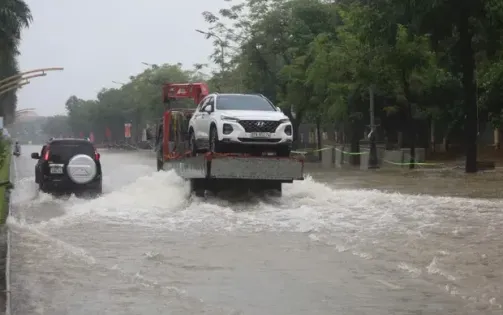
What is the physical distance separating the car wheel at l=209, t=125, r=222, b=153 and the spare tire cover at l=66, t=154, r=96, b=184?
4.02m

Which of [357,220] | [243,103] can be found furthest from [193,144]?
[357,220]

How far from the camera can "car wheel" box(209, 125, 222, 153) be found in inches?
672

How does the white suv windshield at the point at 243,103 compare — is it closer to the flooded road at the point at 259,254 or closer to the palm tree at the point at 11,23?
the flooded road at the point at 259,254

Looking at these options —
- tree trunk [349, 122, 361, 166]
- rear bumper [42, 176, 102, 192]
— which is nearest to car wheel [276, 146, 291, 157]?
rear bumper [42, 176, 102, 192]

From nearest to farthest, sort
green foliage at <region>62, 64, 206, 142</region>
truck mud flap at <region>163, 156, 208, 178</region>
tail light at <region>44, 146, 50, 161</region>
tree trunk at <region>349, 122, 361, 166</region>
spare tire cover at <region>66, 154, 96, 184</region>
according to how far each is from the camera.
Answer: truck mud flap at <region>163, 156, 208, 178</region>
spare tire cover at <region>66, 154, 96, 184</region>
tail light at <region>44, 146, 50, 161</region>
tree trunk at <region>349, 122, 361, 166</region>
green foliage at <region>62, 64, 206, 142</region>

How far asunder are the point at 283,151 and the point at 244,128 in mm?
1179

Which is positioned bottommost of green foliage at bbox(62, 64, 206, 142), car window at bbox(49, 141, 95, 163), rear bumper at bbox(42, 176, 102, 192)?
rear bumper at bbox(42, 176, 102, 192)

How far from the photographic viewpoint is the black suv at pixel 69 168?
20031 mm

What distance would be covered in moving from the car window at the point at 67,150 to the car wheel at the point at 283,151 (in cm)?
642

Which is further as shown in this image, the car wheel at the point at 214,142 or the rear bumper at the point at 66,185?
the rear bumper at the point at 66,185

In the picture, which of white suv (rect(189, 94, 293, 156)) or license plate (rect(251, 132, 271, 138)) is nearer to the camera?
white suv (rect(189, 94, 293, 156))

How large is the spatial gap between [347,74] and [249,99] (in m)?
18.3

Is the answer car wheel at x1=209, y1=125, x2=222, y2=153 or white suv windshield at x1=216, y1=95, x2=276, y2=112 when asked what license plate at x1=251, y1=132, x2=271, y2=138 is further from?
white suv windshield at x1=216, y1=95, x2=276, y2=112

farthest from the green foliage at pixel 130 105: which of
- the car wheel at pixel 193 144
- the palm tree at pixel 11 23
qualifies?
the car wheel at pixel 193 144
